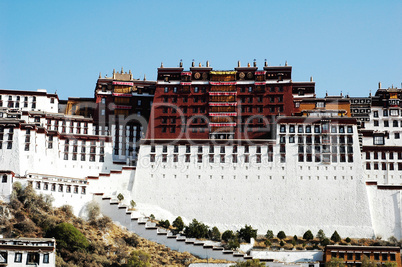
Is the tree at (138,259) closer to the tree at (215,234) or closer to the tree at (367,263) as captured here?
the tree at (215,234)

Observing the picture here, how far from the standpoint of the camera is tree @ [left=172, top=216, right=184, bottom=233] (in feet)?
387

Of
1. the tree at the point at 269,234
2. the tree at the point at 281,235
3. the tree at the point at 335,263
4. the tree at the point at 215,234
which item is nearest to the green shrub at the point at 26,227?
the tree at the point at 215,234

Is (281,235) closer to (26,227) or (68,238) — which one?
(68,238)

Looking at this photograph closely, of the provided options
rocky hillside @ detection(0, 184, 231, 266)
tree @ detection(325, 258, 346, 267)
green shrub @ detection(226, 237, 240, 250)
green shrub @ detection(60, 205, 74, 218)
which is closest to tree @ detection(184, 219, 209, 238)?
green shrub @ detection(226, 237, 240, 250)

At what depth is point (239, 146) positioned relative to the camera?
12975 centimetres

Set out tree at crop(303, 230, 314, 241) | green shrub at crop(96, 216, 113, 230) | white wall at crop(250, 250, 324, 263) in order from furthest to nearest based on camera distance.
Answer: tree at crop(303, 230, 314, 241)
green shrub at crop(96, 216, 113, 230)
white wall at crop(250, 250, 324, 263)

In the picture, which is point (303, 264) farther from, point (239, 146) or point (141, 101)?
point (141, 101)

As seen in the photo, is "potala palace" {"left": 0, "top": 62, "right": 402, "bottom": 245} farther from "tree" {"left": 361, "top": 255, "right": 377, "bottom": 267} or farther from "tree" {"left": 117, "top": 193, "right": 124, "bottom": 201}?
"tree" {"left": 361, "top": 255, "right": 377, "bottom": 267}

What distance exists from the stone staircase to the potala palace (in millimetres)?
4009

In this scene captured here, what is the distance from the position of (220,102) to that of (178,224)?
86.7 ft

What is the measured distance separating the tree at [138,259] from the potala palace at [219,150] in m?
17.4

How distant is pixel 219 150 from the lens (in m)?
130

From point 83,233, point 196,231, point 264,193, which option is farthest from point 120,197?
point 264,193

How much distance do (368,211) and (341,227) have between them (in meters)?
5.15
